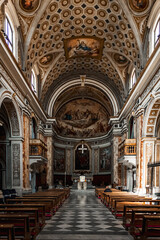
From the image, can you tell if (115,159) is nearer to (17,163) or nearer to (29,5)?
(17,163)

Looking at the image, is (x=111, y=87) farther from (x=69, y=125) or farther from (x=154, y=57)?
(x=154, y=57)

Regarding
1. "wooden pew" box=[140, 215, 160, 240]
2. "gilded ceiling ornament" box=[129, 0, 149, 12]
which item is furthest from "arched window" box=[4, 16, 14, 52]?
"wooden pew" box=[140, 215, 160, 240]

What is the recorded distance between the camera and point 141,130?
739 inches

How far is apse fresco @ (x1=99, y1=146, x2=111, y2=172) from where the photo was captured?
35281 millimetres

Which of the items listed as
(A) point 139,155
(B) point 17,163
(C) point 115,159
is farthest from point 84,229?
(C) point 115,159

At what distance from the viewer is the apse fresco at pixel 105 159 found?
35.3 m

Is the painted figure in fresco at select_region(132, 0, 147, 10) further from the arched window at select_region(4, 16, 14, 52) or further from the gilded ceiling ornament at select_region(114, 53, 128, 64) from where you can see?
the gilded ceiling ornament at select_region(114, 53, 128, 64)

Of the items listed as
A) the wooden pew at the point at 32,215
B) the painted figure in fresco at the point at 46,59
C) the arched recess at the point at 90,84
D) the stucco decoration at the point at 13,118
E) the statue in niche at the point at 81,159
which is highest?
the painted figure in fresco at the point at 46,59

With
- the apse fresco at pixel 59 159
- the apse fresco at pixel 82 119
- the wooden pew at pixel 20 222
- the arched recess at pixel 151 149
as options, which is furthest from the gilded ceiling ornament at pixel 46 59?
the wooden pew at pixel 20 222

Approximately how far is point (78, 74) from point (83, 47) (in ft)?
21.3

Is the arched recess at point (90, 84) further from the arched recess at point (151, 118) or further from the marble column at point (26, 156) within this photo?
the arched recess at point (151, 118)

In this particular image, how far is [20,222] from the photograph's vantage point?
602cm

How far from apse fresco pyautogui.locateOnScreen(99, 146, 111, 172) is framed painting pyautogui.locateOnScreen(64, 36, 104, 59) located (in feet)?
47.3

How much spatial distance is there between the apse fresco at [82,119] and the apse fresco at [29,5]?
2136 centimetres
